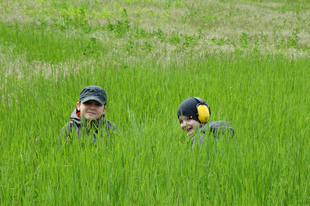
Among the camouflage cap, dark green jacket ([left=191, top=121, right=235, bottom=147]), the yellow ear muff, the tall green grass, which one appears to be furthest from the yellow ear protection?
the camouflage cap

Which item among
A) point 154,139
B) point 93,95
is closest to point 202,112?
point 154,139

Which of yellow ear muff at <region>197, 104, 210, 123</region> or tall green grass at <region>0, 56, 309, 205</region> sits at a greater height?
yellow ear muff at <region>197, 104, 210, 123</region>

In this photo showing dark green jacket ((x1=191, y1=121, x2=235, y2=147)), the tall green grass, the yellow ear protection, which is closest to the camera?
the tall green grass

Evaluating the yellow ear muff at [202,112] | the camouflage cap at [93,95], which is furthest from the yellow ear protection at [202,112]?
the camouflage cap at [93,95]

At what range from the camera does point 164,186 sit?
6.12 ft

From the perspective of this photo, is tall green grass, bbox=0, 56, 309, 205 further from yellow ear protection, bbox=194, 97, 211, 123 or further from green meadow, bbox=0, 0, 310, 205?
yellow ear protection, bbox=194, 97, 211, 123

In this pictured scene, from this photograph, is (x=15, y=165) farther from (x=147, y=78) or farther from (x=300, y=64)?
(x=300, y=64)

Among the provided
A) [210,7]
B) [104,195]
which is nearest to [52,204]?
[104,195]

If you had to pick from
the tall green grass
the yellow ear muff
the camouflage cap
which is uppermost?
the camouflage cap

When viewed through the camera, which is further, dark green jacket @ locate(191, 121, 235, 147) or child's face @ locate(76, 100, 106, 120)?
child's face @ locate(76, 100, 106, 120)

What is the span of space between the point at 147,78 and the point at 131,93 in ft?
3.02

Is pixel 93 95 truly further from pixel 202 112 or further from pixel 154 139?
pixel 202 112

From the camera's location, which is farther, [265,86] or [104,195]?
[265,86]

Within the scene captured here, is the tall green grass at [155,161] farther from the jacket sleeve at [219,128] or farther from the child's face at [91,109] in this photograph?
the child's face at [91,109]
